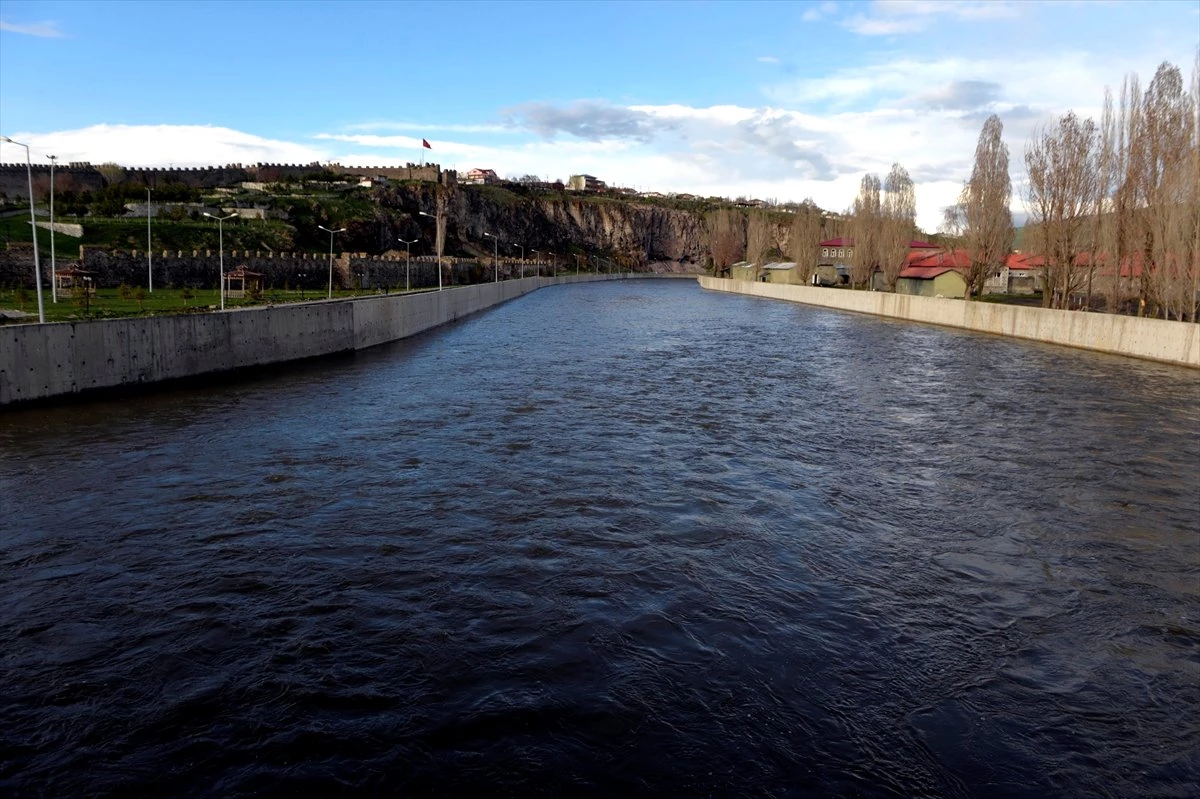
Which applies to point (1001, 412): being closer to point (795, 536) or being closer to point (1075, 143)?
point (795, 536)

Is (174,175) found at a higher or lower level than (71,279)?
higher

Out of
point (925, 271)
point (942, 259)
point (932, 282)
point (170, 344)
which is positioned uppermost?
point (942, 259)

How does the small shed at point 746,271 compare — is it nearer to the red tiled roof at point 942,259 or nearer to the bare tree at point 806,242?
the bare tree at point 806,242

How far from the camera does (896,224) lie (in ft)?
255

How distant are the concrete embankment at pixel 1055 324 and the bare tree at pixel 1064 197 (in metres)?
3.06

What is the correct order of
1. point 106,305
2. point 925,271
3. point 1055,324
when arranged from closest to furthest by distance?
1. point 106,305
2. point 1055,324
3. point 925,271

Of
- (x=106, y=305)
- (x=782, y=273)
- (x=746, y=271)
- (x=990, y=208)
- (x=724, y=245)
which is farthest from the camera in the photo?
(x=724, y=245)

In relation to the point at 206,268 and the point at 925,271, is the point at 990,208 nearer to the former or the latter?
the point at 925,271

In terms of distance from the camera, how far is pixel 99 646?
855 cm

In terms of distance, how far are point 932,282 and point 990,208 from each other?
21049mm

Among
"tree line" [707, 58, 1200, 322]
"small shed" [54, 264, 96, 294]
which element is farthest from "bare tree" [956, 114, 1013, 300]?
"small shed" [54, 264, 96, 294]

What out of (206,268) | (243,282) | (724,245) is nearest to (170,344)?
(243,282)

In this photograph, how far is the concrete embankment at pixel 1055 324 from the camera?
36.0 metres

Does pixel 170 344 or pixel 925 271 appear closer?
pixel 170 344
